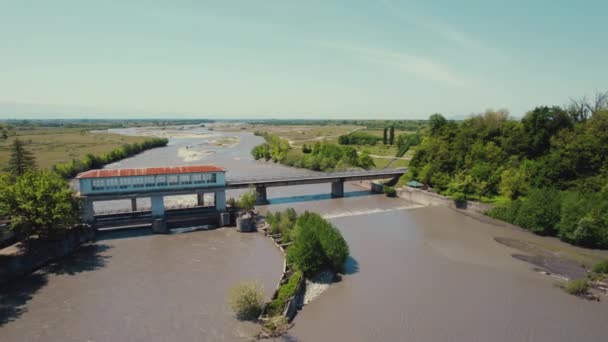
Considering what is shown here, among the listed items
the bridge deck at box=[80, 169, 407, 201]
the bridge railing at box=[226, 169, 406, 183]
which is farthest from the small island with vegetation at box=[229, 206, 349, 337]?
the bridge railing at box=[226, 169, 406, 183]

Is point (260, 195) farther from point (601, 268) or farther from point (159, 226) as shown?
point (601, 268)

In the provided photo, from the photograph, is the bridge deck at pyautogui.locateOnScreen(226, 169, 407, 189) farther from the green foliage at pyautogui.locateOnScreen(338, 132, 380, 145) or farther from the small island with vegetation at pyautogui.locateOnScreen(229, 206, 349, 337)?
the green foliage at pyautogui.locateOnScreen(338, 132, 380, 145)

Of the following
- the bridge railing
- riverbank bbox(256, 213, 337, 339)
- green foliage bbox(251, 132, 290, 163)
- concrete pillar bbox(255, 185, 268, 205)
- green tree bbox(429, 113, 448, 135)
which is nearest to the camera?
riverbank bbox(256, 213, 337, 339)

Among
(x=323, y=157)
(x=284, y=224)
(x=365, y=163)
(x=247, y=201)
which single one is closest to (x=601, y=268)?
(x=284, y=224)

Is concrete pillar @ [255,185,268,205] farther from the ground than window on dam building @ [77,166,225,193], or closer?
closer

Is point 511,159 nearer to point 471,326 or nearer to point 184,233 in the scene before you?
point 471,326

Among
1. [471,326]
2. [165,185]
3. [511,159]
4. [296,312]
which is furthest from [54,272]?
[511,159]
